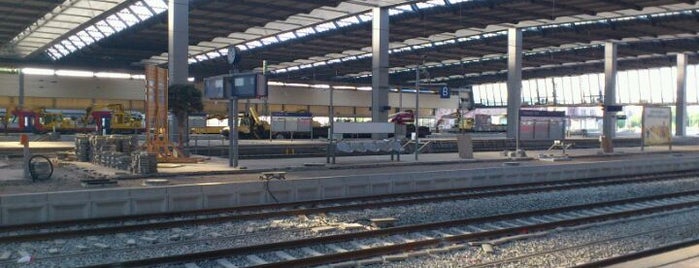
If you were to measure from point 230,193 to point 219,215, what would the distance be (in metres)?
1.25

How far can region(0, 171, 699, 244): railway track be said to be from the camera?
1114cm

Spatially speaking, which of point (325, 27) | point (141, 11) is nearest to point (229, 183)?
point (141, 11)

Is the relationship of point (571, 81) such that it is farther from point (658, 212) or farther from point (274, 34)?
point (658, 212)

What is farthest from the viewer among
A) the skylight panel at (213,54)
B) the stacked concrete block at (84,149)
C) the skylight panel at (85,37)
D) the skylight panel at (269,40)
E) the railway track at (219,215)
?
the skylight panel at (213,54)

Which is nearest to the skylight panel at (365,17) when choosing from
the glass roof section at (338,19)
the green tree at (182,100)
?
the glass roof section at (338,19)

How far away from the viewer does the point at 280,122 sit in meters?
46.2

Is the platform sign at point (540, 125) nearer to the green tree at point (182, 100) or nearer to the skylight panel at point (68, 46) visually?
the green tree at point (182, 100)

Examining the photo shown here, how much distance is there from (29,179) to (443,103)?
232 feet

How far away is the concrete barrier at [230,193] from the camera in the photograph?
1233 cm

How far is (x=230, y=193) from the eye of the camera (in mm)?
14930

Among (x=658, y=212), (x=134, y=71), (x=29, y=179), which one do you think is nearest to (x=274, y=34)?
(x=134, y=71)

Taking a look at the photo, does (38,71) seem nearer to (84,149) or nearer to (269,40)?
(269,40)

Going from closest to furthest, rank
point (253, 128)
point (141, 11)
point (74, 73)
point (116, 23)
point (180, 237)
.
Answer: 1. point (180, 237)
2. point (141, 11)
3. point (116, 23)
4. point (253, 128)
5. point (74, 73)

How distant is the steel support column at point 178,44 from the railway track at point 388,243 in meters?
22.1
